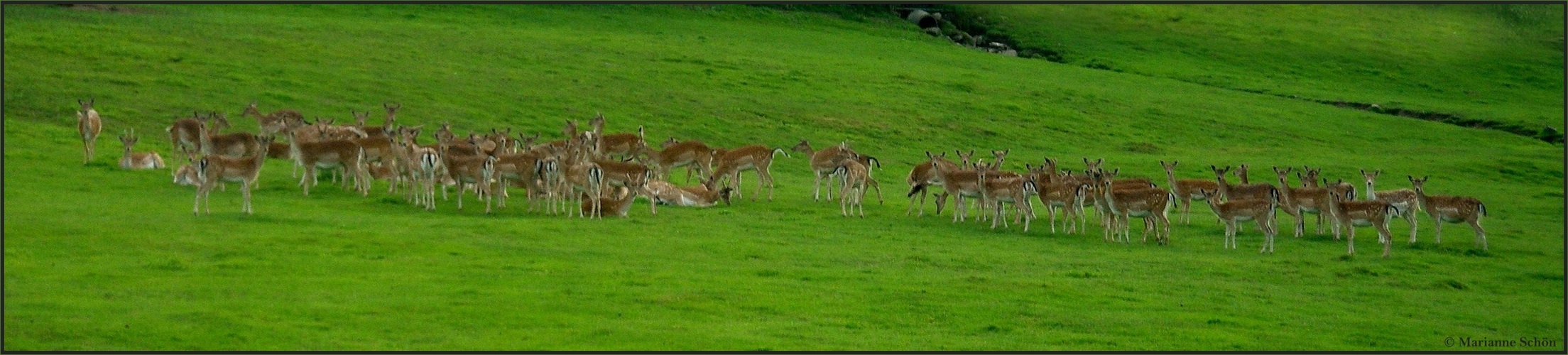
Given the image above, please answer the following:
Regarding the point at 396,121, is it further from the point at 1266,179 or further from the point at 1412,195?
the point at 1412,195

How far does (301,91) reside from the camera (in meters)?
36.4

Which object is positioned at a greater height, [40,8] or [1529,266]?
[40,8]

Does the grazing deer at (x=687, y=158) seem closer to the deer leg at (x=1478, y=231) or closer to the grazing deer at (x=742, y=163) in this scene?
the grazing deer at (x=742, y=163)

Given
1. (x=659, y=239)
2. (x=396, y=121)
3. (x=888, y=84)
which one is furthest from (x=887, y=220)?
(x=888, y=84)

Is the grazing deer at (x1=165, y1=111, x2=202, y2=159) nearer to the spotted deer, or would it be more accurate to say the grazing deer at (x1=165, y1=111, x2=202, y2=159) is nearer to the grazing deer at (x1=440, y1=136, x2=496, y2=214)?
the grazing deer at (x1=440, y1=136, x2=496, y2=214)

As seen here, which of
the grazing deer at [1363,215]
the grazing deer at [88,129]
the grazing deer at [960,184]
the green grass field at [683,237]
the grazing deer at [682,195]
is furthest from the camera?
the grazing deer at [88,129]

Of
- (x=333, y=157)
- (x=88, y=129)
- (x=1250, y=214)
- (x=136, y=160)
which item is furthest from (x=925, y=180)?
(x=88, y=129)

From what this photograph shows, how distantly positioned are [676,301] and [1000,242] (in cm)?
698

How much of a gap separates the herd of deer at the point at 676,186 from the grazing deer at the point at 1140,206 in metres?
0.02

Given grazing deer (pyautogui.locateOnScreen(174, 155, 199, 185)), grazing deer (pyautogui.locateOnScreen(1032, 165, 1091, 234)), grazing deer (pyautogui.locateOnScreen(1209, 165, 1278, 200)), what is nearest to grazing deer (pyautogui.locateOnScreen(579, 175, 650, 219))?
grazing deer (pyautogui.locateOnScreen(174, 155, 199, 185))

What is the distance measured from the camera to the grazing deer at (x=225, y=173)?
878 inches

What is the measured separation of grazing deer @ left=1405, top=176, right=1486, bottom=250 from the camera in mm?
24938

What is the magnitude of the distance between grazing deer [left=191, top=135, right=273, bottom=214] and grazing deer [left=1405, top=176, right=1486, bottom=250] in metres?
16.1

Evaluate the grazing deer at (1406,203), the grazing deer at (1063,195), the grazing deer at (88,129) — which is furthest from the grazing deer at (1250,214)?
the grazing deer at (88,129)
